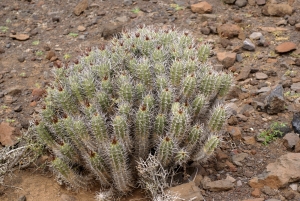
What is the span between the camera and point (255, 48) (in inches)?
234

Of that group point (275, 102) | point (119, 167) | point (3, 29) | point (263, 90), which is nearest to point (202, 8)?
point (263, 90)

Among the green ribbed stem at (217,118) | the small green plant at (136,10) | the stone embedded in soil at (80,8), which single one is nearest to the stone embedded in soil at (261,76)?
the green ribbed stem at (217,118)

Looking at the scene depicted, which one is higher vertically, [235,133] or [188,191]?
[188,191]

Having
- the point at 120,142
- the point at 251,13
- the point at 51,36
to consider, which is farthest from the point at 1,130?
the point at 251,13

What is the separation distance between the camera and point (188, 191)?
353 cm

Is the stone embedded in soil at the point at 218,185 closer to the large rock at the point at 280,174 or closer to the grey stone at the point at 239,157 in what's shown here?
the large rock at the point at 280,174

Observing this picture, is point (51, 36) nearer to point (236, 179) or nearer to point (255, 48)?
point (255, 48)

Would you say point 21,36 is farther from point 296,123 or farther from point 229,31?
point 296,123

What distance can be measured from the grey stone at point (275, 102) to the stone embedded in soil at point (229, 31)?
1.73m

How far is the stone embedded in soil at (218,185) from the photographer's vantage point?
3.69m

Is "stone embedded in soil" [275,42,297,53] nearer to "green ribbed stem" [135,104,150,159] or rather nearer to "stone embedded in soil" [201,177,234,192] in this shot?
"stone embedded in soil" [201,177,234,192]

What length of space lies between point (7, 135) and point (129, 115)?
5.68 ft

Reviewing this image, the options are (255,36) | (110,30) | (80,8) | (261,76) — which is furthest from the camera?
(80,8)

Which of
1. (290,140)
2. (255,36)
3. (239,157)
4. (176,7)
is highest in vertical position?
(176,7)
